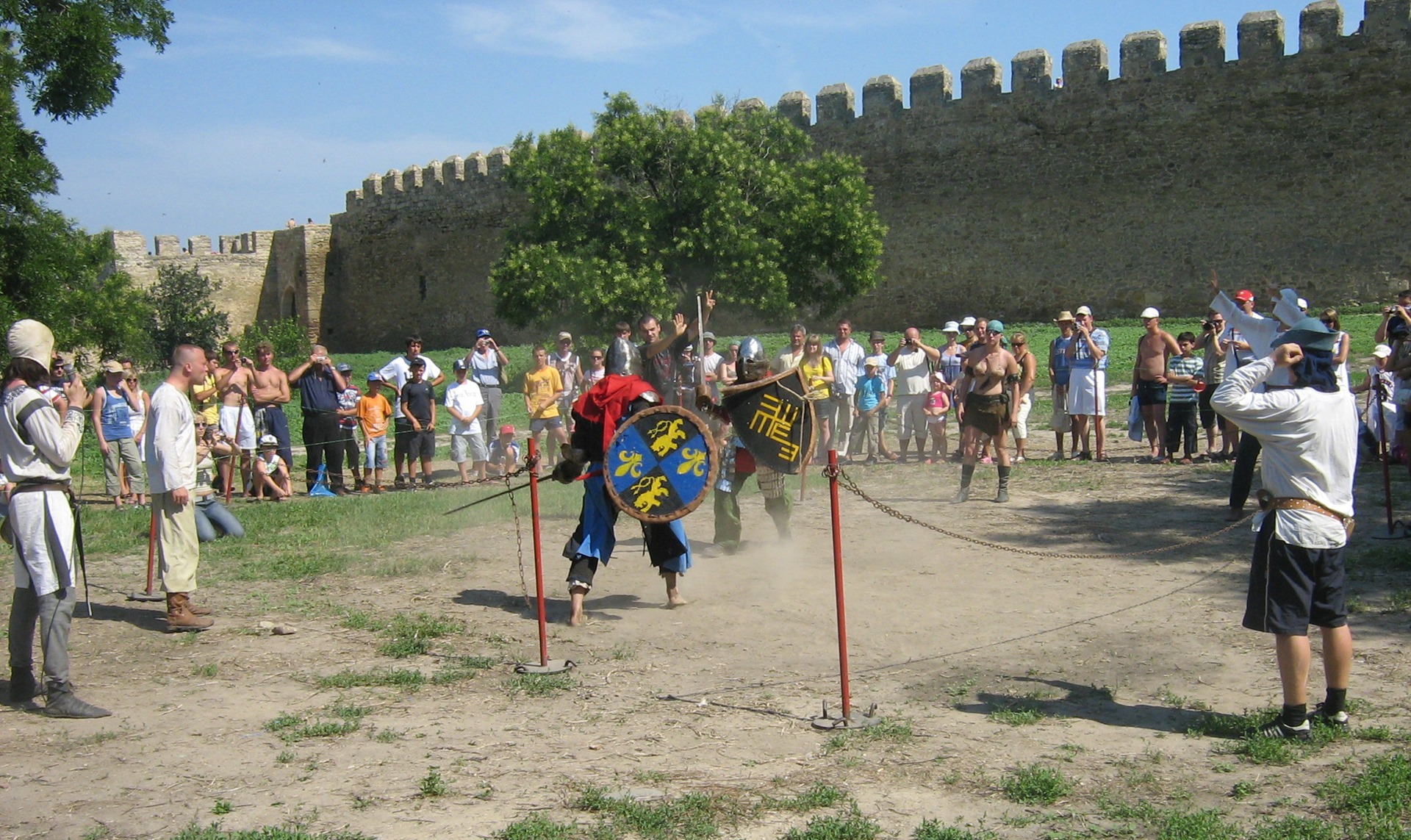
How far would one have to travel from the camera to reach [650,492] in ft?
22.8

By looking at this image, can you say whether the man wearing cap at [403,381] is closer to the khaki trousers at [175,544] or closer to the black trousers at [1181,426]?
the khaki trousers at [175,544]

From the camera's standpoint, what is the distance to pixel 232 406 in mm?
13094

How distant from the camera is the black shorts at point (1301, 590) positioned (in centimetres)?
514

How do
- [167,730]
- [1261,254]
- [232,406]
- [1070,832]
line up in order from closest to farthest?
1. [1070,832]
2. [167,730]
3. [232,406]
4. [1261,254]

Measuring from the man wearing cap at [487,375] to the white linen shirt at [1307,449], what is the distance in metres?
10.1

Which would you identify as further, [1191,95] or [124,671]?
[1191,95]

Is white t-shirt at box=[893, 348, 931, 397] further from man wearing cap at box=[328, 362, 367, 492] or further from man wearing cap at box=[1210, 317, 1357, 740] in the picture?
man wearing cap at box=[1210, 317, 1357, 740]

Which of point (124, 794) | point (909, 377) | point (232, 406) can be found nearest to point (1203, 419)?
point (909, 377)

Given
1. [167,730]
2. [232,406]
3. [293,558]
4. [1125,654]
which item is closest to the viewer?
[167,730]

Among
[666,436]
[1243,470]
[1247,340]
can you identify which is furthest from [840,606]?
[1243,470]

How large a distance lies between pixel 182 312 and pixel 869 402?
28.1 metres

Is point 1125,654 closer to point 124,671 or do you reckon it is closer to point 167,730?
point 167,730

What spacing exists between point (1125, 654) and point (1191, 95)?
2129 centimetres

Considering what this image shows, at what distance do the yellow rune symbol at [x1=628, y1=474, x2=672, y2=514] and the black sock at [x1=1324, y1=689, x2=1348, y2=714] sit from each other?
10.9ft
